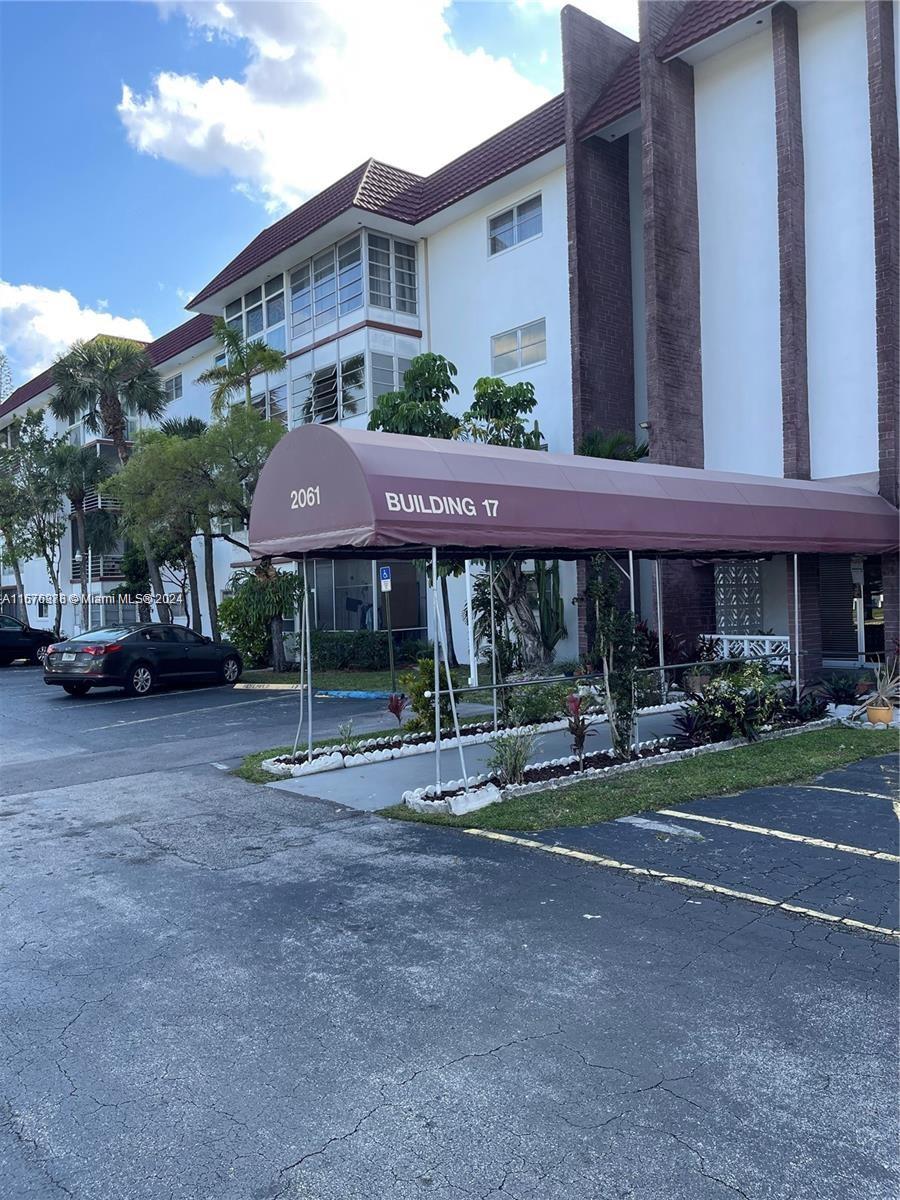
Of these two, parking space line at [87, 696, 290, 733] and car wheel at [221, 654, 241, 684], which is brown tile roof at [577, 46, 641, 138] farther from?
car wheel at [221, 654, 241, 684]

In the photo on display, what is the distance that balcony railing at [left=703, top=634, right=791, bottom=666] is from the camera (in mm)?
15102

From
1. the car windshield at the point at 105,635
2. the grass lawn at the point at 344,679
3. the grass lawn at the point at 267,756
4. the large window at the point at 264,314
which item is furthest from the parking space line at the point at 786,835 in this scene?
the large window at the point at 264,314

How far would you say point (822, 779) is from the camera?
926 cm

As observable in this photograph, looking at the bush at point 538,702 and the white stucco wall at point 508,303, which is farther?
the white stucco wall at point 508,303

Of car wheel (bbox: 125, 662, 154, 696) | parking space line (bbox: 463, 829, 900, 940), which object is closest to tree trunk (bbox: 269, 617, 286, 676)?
car wheel (bbox: 125, 662, 154, 696)

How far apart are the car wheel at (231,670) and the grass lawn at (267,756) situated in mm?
8763

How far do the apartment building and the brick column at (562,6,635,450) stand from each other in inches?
2.2

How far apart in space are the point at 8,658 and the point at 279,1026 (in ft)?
96.4

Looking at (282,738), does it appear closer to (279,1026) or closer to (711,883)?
(711,883)

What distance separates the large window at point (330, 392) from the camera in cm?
2398

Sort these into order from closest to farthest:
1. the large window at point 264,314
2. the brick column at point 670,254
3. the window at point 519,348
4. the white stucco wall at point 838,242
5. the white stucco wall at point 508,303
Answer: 1. the white stucco wall at point 838,242
2. the brick column at point 670,254
3. the white stucco wall at point 508,303
4. the window at point 519,348
5. the large window at point 264,314

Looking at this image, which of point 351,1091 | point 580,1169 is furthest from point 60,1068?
point 580,1169

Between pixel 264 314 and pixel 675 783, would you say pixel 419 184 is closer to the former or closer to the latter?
pixel 264 314

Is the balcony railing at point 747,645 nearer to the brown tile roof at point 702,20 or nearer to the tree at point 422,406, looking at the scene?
the tree at point 422,406
